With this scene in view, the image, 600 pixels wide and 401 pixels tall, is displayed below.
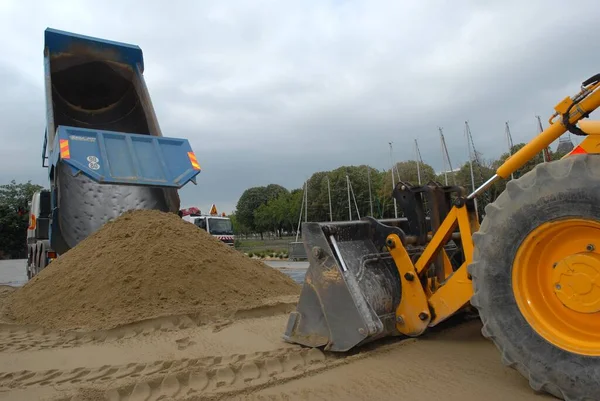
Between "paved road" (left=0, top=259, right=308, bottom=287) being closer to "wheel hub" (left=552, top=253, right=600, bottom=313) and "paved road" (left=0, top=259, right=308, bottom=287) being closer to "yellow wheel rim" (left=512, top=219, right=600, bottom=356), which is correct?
"yellow wheel rim" (left=512, top=219, right=600, bottom=356)

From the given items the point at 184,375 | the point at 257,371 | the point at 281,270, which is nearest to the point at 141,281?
the point at 184,375

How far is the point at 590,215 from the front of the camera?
94.1 inches

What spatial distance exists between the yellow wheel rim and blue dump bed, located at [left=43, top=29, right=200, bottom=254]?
603 cm

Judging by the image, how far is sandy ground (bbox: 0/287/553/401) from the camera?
117 inches

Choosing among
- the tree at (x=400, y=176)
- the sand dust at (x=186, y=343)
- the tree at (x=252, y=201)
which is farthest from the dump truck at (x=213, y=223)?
the tree at (x=252, y=201)

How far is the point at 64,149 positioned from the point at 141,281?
2.75 metres

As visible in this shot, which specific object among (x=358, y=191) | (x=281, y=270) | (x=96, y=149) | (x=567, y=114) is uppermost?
(x=358, y=191)

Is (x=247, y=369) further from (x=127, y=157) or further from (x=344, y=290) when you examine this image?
(x=127, y=157)

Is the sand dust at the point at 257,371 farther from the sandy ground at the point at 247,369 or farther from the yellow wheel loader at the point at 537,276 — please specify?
the yellow wheel loader at the point at 537,276

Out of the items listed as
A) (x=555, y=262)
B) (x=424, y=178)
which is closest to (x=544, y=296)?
(x=555, y=262)

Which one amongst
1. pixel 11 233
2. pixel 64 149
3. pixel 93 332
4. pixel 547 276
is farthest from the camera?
pixel 11 233

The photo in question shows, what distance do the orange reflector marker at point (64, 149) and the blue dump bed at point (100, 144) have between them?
0.04 ft

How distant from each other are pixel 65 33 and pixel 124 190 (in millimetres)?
3168

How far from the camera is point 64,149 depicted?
7.03 m
